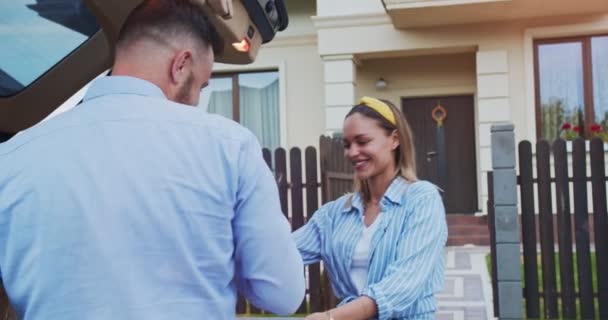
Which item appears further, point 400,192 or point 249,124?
point 249,124

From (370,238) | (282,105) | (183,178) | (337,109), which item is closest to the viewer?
(183,178)

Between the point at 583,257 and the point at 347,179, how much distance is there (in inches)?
101

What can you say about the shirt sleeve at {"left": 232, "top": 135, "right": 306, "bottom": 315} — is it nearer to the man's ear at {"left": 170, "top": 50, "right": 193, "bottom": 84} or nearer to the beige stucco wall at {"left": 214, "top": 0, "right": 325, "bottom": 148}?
the man's ear at {"left": 170, "top": 50, "right": 193, "bottom": 84}

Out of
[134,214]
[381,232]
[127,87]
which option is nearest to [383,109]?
[381,232]

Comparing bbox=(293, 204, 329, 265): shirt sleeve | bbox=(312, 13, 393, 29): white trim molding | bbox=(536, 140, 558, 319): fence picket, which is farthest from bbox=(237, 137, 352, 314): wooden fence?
bbox=(312, 13, 393, 29): white trim molding

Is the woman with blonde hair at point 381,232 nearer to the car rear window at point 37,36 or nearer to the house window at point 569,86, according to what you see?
the car rear window at point 37,36

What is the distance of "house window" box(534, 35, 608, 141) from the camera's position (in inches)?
444

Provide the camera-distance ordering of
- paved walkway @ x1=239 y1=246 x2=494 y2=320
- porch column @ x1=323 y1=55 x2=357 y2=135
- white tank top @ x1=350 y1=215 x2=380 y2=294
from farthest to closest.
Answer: porch column @ x1=323 y1=55 x2=357 y2=135, paved walkway @ x1=239 y1=246 x2=494 y2=320, white tank top @ x1=350 y1=215 x2=380 y2=294

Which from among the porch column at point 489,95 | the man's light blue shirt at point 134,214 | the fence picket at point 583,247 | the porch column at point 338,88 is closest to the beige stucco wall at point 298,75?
the porch column at point 338,88

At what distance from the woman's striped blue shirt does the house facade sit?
28.0 feet

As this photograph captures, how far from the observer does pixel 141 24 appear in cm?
143

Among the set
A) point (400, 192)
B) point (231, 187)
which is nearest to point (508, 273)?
point (400, 192)

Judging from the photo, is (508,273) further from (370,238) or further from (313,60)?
(313,60)

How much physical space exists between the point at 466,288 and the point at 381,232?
18.7ft
